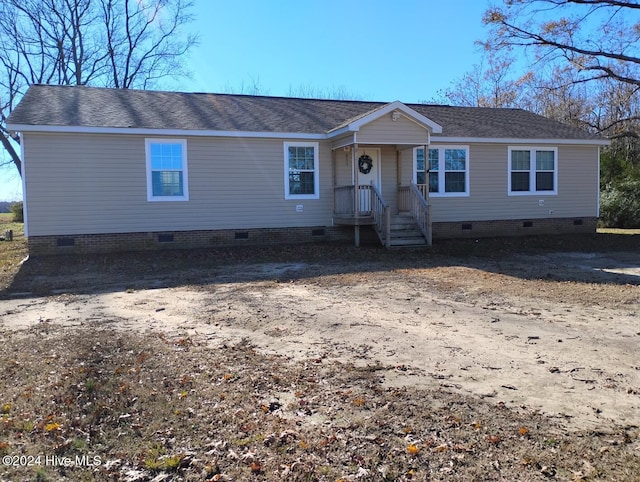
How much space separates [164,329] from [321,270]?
16.7ft

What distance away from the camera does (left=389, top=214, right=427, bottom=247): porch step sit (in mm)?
13844

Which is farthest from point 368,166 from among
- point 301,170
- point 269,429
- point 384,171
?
point 269,429

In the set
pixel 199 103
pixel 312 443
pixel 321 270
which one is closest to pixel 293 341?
pixel 312 443

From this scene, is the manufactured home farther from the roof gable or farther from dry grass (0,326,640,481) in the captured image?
dry grass (0,326,640,481)

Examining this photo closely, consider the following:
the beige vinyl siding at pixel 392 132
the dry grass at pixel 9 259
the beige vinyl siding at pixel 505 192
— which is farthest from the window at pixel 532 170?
the dry grass at pixel 9 259

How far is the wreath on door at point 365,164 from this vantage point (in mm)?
15562

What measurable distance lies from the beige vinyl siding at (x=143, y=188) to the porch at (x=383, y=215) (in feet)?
2.65

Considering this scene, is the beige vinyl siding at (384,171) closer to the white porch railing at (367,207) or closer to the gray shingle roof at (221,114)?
the white porch railing at (367,207)

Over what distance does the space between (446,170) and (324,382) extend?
13263mm

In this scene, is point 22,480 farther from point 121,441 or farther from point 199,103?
point 199,103

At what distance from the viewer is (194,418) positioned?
358cm

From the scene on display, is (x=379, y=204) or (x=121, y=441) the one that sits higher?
(x=379, y=204)

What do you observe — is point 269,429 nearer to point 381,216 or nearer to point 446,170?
point 381,216

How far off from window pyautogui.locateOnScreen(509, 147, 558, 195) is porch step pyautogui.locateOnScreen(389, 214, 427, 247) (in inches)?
187
